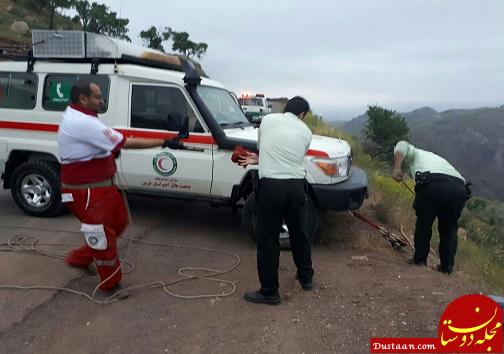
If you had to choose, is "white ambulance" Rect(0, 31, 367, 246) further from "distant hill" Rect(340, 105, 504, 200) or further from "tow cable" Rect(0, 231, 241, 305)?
"distant hill" Rect(340, 105, 504, 200)

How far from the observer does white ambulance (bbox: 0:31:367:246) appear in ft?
17.5

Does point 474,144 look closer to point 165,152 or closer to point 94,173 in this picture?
point 165,152

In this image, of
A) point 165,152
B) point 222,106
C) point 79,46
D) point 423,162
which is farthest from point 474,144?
point 79,46

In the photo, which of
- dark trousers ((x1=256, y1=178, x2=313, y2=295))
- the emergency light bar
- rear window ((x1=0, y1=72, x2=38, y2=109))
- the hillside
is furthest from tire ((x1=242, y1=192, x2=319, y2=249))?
the hillside

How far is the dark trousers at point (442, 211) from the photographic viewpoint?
493 centimetres

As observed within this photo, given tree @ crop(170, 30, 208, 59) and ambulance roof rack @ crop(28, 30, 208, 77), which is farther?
tree @ crop(170, 30, 208, 59)

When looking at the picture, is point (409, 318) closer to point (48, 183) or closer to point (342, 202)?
point (342, 202)

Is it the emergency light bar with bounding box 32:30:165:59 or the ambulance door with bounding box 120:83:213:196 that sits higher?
the emergency light bar with bounding box 32:30:165:59

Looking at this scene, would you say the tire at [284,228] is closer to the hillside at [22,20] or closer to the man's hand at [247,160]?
the man's hand at [247,160]

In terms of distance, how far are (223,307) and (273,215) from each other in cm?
91

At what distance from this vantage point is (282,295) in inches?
A: 169

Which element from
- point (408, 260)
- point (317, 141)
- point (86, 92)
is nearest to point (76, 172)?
point (86, 92)

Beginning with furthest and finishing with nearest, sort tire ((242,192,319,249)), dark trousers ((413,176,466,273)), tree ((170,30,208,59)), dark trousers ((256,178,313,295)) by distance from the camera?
tree ((170,30,208,59)) → tire ((242,192,319,249)) → dark trousers ((413,176,466,273)) → dark trousers ((256,178,313,295))

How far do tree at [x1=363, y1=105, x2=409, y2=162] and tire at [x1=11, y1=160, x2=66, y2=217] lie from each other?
22134 millimetres
